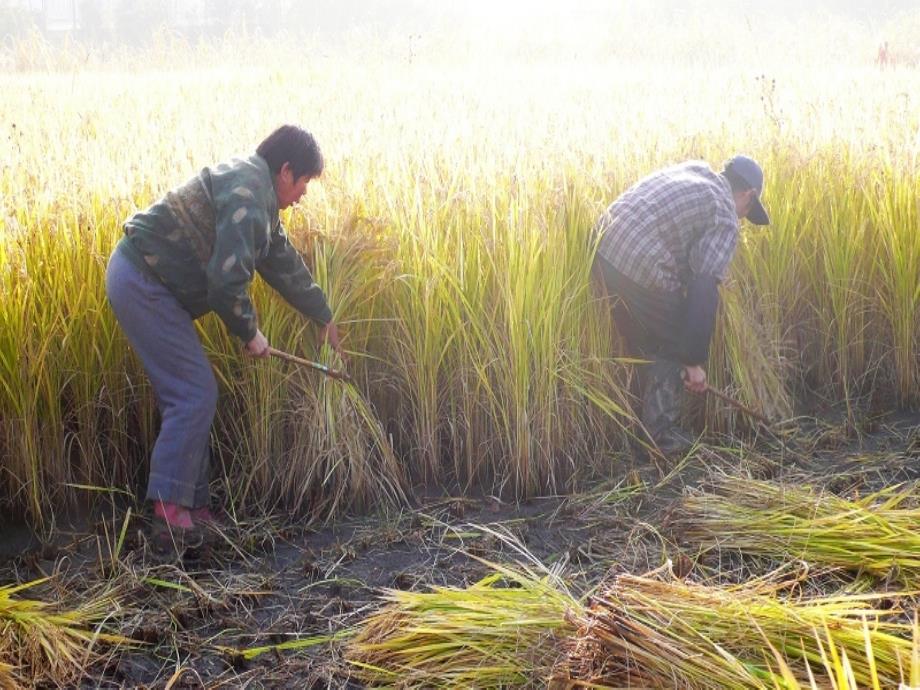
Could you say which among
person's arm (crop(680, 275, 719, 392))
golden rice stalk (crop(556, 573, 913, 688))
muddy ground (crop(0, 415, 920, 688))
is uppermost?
person's arm (crop(680, 275, 719, 392))

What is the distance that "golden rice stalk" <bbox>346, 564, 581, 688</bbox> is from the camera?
85.4 inches

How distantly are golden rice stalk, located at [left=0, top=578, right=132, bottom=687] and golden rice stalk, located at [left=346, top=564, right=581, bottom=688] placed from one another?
64cm

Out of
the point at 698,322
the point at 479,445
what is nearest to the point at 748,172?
the point at 698,322

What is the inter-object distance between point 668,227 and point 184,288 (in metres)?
1.69

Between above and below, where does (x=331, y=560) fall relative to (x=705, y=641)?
below

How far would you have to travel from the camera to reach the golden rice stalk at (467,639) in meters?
2.17

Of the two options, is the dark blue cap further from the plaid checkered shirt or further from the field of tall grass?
the field of tall grass

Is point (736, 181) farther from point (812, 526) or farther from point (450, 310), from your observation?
point (812, 526)

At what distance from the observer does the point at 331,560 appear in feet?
9.86

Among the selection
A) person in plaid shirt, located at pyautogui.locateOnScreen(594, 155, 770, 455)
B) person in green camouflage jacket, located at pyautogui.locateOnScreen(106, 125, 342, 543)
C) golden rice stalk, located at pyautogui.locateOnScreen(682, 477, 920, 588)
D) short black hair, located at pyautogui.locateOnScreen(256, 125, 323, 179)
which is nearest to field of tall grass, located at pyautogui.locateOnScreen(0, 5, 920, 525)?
person in plaid shirt, located at pyautogui.locateOnScreen(594, 155, 770, 455)

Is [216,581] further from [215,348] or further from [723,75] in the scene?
[723,75]

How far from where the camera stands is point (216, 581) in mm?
2859

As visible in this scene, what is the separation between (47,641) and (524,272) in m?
1.76

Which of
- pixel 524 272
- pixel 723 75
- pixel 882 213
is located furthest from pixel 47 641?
pixel 723 75
